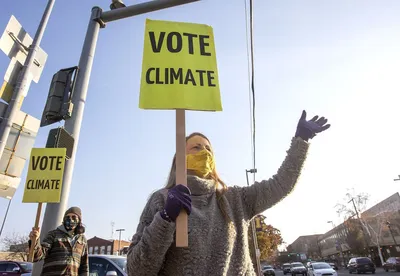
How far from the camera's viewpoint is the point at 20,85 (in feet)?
12.5

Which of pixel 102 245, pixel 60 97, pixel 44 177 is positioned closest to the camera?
pixel 44 177

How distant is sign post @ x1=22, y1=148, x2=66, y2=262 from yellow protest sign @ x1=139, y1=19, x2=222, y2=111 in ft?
6.44

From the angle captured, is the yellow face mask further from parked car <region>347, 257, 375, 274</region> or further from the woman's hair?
parked car <region>347, 257, 375, 274</region>

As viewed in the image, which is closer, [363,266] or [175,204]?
[175,204]

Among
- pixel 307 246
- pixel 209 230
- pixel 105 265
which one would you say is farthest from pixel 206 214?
pixel 307 246

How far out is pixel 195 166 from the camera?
185 centimetres

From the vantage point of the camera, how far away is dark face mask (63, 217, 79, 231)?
365cm

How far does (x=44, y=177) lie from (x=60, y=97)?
1.07 metres

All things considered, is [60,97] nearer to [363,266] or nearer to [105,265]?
[105,265]

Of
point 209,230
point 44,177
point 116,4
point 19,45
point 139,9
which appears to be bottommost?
point 209,230

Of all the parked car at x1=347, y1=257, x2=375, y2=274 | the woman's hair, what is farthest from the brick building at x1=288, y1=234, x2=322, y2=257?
the woman's hair

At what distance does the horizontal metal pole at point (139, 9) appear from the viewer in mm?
4242

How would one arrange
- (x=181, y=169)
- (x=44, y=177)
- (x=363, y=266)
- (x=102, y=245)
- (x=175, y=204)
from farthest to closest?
(x=102, y=245), (x=363, y=266), (x=44, y=177), (x=181, y=169), (x=175, y=204)

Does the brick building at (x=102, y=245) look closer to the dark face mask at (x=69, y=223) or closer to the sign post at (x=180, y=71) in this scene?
the dark face mask at (x=69, y=223)
